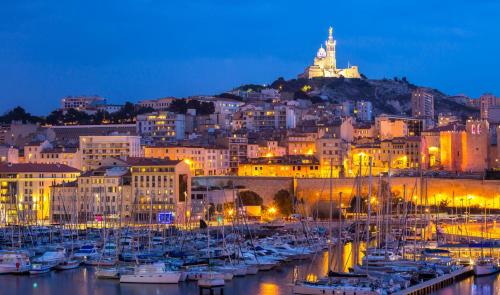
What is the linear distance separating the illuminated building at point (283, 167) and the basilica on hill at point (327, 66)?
165ft

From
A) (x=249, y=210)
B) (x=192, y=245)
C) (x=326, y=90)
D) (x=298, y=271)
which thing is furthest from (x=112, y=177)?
(x=326, y=90)

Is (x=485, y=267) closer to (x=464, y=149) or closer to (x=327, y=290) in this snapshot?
(x=327, y=290)

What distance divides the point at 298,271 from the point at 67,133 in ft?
131

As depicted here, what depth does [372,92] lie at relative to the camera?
101m

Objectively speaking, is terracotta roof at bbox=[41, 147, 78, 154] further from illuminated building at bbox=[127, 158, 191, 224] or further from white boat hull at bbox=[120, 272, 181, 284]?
white boat hull at bbox=[120, 272, 181, 284]

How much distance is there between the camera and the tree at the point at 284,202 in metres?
48.3

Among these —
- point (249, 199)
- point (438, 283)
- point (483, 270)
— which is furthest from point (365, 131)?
point (438, 283)

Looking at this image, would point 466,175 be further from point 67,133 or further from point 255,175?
point 67,133

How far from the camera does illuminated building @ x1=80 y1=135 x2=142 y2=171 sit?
187 feet

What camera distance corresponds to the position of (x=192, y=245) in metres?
34.5

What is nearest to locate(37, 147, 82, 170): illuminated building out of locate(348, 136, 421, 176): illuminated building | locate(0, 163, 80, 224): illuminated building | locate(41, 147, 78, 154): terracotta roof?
locate(41, 147, 78, 154): terracotta roof

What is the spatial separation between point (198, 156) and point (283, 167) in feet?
17.6

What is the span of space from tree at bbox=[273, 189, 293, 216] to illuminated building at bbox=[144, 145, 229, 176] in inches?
270

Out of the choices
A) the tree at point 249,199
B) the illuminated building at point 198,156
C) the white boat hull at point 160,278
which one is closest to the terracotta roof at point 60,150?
the illuminated building at point 198,156
